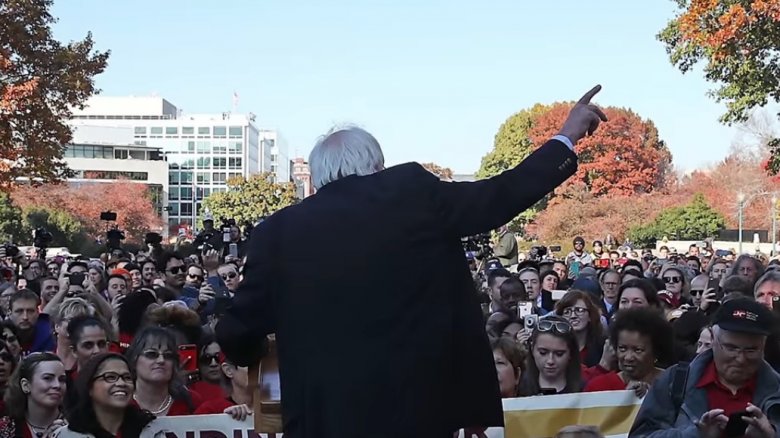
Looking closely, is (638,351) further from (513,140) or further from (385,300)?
(513,140)

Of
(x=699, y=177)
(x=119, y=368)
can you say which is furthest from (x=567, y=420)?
(x=699, y=177)

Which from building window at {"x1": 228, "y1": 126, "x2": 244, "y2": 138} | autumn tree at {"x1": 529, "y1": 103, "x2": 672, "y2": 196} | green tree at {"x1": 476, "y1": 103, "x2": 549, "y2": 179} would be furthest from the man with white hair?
building window at {"x1": 228, "y1": 126, "x2": 244, "y2": 138}

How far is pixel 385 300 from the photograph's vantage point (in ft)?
10.3

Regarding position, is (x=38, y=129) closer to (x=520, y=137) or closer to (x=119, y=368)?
(x=119, y=368)

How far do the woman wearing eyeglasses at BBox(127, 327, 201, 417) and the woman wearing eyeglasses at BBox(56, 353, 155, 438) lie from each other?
55 centimetres

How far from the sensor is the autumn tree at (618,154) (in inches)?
3054

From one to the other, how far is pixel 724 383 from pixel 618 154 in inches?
3057

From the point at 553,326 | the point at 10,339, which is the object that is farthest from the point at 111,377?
the point at 553,326

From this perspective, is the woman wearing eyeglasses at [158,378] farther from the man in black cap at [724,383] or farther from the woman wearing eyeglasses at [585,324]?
the woman wearing eyeglasses at [585,324]

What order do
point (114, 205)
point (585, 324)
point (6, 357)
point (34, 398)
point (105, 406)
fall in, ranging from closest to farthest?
point (105, 406), point (34, 398), point (6, 357), point (585, 324), point (114, 205)

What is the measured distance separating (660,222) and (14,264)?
159ft

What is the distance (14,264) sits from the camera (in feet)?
65.8

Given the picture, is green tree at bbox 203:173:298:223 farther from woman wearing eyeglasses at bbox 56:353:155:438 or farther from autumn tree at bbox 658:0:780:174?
woman wearing eyeglasses at bbox 56:353:155:438

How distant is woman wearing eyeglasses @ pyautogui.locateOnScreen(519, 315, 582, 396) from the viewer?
6.52 metres
